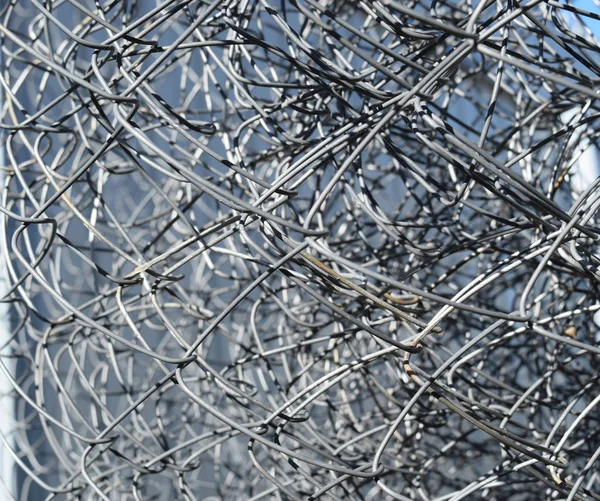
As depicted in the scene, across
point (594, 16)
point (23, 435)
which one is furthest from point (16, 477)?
point (594, 16)

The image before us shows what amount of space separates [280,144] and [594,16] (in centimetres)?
20

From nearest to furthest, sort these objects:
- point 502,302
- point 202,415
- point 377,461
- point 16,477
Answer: point 377,461, point 16,477, point 202,415, point 502,302

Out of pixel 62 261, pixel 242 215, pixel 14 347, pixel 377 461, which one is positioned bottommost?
pixel 377 461

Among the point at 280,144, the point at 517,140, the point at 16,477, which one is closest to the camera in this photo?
the point at 280,144

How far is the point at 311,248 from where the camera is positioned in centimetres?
60

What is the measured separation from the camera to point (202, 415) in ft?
3.34

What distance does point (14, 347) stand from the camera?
89 centimetres

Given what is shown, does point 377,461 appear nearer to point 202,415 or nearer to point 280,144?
point 280,144

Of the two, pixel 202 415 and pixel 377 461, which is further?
pixel 202 415

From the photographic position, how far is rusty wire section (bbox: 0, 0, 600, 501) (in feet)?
1.09

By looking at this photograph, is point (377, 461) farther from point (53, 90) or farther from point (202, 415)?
point (53, 90)

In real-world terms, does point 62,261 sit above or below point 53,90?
below

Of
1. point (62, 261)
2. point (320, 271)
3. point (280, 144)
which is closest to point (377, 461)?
point (320, 271)

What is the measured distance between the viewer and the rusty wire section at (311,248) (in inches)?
13.1
